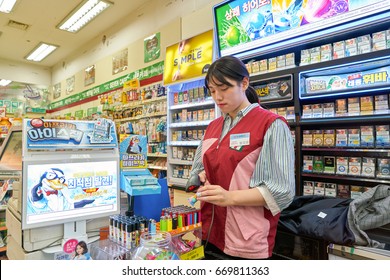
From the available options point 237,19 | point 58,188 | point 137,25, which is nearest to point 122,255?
point 58,188

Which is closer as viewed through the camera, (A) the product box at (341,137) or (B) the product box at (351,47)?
(B) the product box at (351,47)

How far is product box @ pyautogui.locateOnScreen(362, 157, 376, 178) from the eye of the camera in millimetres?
2393

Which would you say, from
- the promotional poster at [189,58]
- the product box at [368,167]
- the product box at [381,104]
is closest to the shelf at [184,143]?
the promotional poster at [189,58]

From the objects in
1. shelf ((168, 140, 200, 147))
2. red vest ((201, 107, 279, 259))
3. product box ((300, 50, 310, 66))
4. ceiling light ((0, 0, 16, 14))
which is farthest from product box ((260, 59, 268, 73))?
ceiling light ((0, 0, 16, 14))

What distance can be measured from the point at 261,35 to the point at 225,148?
2.27 m

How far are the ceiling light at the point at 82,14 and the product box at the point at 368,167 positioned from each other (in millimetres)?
5202

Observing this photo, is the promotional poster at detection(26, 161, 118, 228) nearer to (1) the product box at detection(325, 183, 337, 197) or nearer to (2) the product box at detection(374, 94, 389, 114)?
(1) the product box at detection(325, 183, 337, 197)

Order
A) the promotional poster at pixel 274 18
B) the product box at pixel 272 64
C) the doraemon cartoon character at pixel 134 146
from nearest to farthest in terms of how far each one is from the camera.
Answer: the doraemon cartoon character at pixel 134 146
the promotional poster at pixel 274 18
the product box at pixel 272 64

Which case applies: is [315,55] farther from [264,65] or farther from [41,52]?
[41,52]

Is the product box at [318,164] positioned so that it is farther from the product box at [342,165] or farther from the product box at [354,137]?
the product box at [354,137]

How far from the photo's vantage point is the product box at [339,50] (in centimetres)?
248

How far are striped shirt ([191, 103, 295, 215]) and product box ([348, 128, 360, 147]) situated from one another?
180cm

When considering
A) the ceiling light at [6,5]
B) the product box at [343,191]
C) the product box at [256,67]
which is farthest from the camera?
the ceiling light at [6,5]

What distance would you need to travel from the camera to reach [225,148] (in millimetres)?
1140
